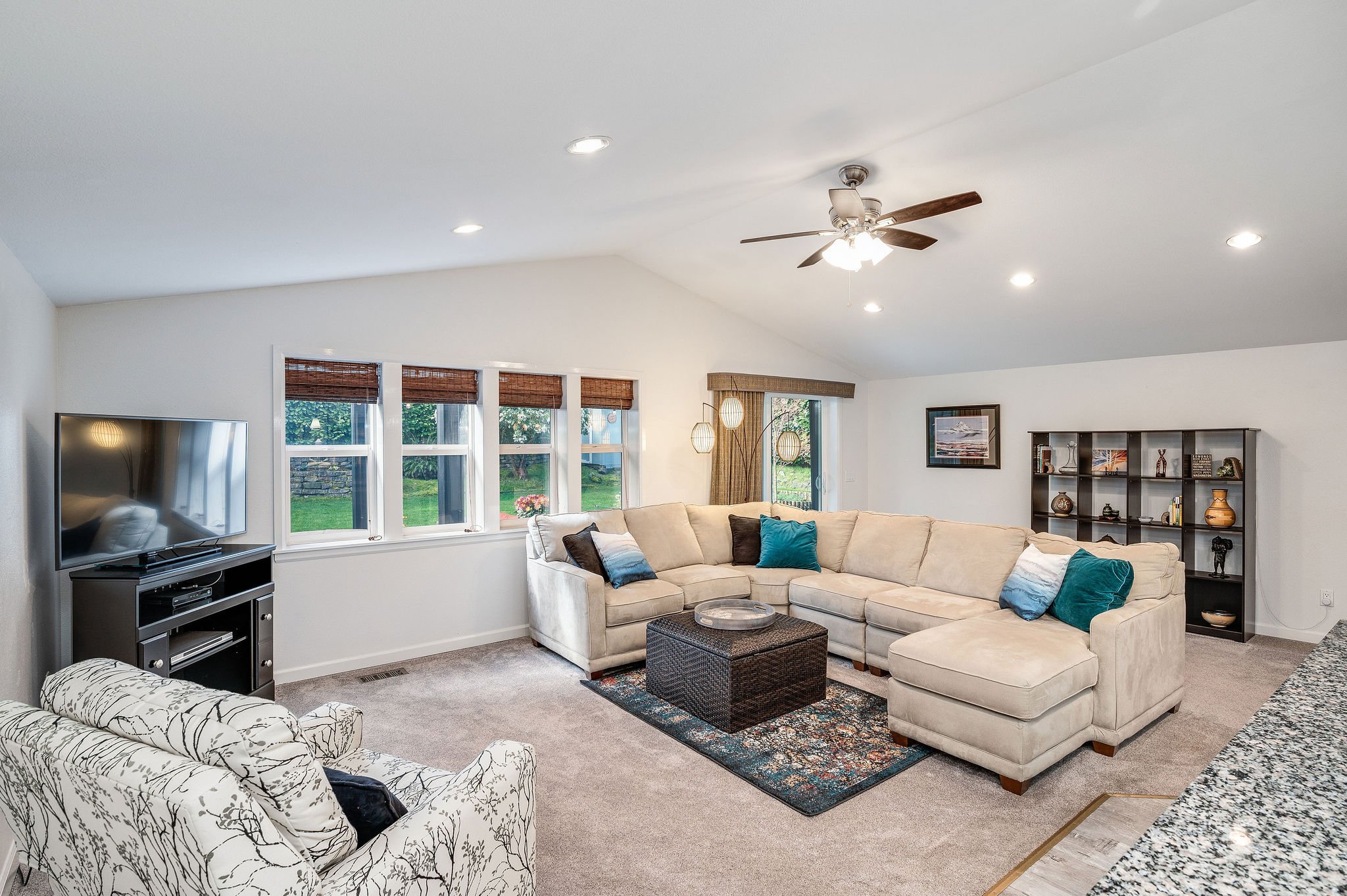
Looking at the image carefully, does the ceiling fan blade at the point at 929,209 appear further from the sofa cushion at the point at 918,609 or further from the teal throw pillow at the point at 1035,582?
the sofa cushion at the point at 918,609

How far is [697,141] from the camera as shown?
2.86m

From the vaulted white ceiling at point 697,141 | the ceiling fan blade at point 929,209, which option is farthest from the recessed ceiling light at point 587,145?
the ceiling fan blade at point 929,209

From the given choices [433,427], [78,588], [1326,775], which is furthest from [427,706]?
[1326,775]

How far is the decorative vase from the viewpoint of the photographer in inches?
202

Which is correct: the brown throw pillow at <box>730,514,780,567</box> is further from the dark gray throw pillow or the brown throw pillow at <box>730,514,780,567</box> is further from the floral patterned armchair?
the dark gray throw pillow

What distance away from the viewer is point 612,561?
474 cm

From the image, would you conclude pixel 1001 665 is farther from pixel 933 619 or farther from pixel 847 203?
pixel 847 203

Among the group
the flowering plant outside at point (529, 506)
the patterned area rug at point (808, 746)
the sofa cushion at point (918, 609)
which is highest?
the flowering plant outside at point (529, 506)

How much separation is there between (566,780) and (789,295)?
428 centimetres

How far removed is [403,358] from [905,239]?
3261mm

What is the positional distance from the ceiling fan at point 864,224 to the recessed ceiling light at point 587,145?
1.08 meters

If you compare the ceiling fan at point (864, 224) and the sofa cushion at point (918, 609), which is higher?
the ceiling fan at point (864, 224)

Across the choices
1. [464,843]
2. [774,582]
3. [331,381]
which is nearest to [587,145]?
[464,843]

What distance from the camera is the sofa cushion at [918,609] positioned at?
3.99 meters
